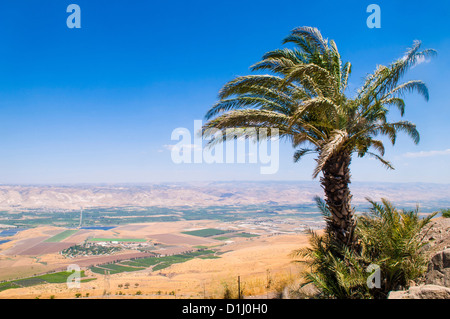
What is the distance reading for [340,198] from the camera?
648cm

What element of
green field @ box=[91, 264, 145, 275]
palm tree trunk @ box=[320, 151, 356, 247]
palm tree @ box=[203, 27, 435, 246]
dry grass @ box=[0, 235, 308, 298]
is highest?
palm tree @ box=[203, 27, 435, 246]

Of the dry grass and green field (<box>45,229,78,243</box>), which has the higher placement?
the dry grass

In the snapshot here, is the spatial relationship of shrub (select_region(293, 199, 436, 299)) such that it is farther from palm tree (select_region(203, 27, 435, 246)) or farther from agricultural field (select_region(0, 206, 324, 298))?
agricultural field (select_region(0, 206, 324, 298))

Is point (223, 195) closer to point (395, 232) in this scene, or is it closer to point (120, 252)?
point (120, 252)

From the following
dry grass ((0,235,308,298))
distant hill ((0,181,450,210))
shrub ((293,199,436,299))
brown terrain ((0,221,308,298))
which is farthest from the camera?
distant hill ((0,181,450,210))

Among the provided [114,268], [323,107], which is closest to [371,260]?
[323,107]

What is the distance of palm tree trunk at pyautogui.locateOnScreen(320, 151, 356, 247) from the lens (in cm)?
646

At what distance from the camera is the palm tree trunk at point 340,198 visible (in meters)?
6.46

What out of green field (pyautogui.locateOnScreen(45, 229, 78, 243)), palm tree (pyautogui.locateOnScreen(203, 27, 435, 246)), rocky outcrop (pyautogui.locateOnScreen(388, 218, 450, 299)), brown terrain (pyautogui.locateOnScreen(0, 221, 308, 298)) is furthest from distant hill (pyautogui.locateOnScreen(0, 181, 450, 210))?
palm tree (pyautogui.locateOnScreen(203, 27, 435, 246))

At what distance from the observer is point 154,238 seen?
63.8m

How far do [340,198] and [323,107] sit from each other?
2.24 m
